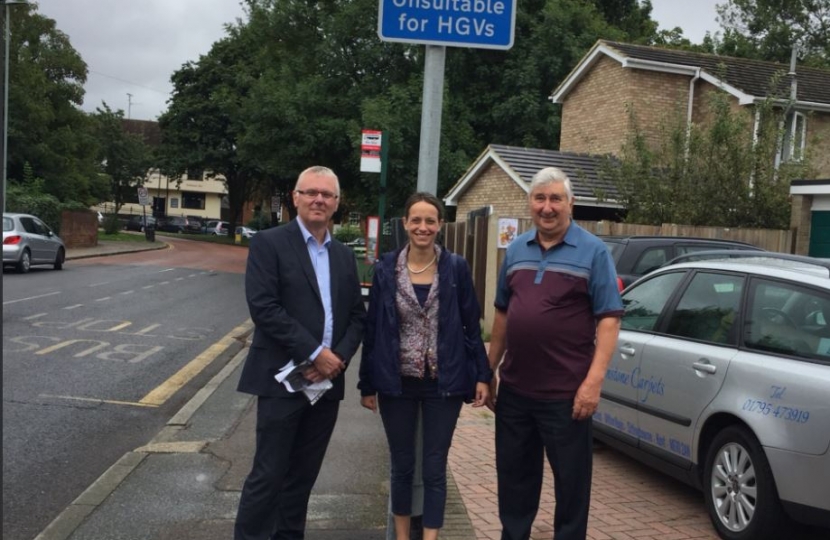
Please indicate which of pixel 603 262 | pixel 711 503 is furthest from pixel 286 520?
Answer: pixel 711 503

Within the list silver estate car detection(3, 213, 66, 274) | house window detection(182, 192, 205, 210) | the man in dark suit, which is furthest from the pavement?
house window detection(182, 192, 205, 210)

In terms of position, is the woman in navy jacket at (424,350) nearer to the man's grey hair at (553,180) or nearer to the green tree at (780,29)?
the man's grey hair at (553,180)

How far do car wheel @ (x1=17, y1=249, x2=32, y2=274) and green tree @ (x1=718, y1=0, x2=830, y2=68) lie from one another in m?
35.2

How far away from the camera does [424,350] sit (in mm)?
3887

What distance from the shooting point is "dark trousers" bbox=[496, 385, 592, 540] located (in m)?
3.64

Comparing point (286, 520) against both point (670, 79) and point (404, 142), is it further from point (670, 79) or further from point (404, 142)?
point (404, 142)

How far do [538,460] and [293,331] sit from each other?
132 cm

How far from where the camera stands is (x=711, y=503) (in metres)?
4.75

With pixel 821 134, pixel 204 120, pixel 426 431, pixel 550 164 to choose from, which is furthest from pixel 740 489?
pixel 204 120

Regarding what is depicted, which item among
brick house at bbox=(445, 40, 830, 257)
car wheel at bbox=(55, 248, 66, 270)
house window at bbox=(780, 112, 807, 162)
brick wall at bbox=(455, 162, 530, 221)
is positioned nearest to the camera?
house window at bbox=(780, 112, 807, 162)

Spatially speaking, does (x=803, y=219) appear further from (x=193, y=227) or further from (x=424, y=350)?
(x=193, y=227)

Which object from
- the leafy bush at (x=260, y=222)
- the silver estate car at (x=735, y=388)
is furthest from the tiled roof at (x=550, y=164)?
the leafy bush at (x=260, y=222)

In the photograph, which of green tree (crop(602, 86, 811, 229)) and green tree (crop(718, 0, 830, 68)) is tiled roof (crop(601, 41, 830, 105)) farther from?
green tree (crop(718, 0, 830, 68))

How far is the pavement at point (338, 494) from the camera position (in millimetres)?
4617
